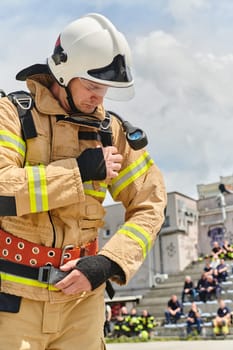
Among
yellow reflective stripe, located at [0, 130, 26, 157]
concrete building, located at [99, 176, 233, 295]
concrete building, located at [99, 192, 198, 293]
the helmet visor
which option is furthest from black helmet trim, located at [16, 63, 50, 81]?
concrete building, located at [99, 192, 198, 293]

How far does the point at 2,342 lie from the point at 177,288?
15310 millimetres

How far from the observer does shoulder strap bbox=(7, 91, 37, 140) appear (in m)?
1.77

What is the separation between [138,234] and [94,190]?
0.80 feet

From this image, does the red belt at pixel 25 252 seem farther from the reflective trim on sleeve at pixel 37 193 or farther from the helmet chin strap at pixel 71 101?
the helmet chin strap at pixel 71 101

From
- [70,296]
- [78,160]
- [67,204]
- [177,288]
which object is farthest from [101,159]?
[177,288]

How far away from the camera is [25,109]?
1813mm

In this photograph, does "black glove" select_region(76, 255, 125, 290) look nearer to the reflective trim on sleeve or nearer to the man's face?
the reflective trim on sleeve

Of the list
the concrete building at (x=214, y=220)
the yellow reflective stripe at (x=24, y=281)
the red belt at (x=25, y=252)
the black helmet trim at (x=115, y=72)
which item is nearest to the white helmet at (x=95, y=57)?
the black helmet trim at (x=115, y=72)

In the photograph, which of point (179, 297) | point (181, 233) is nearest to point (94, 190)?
point (179, 297)

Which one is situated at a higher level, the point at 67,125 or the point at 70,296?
the point at 67,125

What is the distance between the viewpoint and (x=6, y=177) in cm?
161

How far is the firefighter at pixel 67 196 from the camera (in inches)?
64.9

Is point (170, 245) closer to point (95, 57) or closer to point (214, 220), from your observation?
point (214, 220)

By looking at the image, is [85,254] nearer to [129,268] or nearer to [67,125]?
[129,268]
